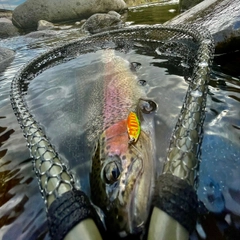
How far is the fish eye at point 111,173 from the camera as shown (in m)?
1.26

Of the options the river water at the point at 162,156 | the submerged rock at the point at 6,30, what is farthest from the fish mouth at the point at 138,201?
the submerged rock at the point at 6,30

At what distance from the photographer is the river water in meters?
1.37

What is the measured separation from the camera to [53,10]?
16078 millimetres

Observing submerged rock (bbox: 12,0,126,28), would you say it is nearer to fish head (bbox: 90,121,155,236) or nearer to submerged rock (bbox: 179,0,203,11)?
submerged rock (bbox: 179,0,203,11)

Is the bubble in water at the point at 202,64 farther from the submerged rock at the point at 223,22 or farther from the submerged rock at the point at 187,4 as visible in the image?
the submerged rock at the point at 187,4

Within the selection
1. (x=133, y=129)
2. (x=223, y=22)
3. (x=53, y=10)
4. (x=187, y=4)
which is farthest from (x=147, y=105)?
(x=53, y=10)

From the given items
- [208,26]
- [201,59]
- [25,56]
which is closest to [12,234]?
[201,59]

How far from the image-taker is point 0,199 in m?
1.66

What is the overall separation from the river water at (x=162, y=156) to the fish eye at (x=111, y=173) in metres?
0.46

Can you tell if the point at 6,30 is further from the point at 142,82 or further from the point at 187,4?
the point at 142,82

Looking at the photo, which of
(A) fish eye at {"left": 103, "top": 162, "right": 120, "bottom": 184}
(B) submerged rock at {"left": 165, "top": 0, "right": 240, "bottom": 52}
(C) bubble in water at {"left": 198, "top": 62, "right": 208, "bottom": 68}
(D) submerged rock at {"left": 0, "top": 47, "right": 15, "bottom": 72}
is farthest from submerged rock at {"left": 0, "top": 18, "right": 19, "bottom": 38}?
(A) fish eye at {"left": 103, "top": 162, "right": 120, "bottom": 184}

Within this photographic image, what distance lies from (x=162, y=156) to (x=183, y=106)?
375 millimetres

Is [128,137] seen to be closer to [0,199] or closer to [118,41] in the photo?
[0,199]

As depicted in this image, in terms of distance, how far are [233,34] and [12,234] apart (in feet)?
12.0
